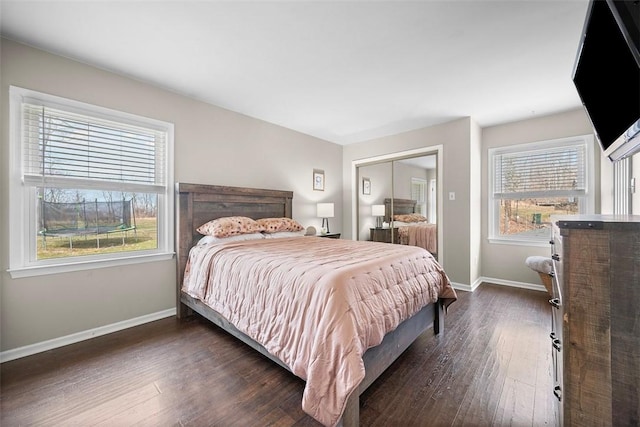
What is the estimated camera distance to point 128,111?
256 centimetres

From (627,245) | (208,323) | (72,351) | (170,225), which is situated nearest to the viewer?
(627,245)

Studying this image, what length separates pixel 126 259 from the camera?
2527 millimetres

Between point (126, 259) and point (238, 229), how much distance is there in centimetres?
110

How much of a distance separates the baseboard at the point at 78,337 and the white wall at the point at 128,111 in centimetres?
3

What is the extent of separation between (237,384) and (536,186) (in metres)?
4.49

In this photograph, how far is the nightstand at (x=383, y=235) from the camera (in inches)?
174

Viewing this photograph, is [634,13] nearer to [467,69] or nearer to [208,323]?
[467,69]

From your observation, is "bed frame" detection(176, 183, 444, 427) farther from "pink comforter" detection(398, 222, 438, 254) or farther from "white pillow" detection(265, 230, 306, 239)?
"pink comforter" detection(398, 222, 438, 254)

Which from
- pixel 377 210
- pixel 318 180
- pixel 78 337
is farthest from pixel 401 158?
pixel 78 337

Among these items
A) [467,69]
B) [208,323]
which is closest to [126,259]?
[208,323]

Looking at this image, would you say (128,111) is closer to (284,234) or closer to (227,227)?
(227,227)

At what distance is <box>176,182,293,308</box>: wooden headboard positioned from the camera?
110 inches

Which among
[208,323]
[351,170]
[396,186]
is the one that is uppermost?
[351,170]

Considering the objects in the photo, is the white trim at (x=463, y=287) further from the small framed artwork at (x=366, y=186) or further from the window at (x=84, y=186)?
the window at (x=84, y=186)
